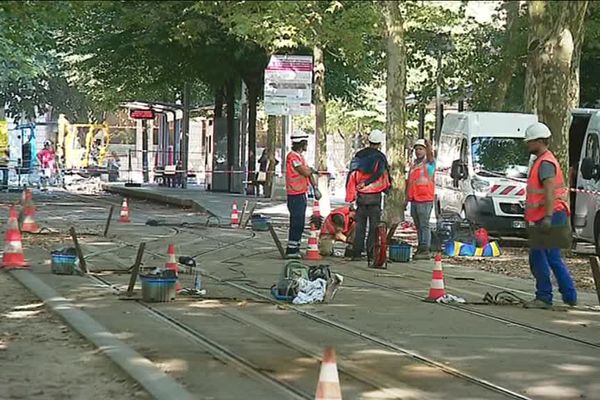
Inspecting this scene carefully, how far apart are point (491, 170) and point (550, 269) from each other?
Answer: 10.5 meters

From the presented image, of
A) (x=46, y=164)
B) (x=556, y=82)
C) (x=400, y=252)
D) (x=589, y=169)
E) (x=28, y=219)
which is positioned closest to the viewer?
(x=556, y=82)

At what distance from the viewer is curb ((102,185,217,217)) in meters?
34.1

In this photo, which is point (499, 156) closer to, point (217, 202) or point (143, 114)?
point (217, 202)

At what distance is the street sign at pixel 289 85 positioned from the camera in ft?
90.1

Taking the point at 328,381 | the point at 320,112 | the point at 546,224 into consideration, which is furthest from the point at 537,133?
the point at 320,112

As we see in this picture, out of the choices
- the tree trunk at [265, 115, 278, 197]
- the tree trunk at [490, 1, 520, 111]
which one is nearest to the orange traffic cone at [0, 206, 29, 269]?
the tree trunk at [490, 1, 520, 111]

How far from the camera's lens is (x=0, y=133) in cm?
5012

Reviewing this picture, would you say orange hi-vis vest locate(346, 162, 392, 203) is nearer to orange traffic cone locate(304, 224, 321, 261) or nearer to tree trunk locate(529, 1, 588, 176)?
orange traffic cone locate(304, 224, 321, 261)

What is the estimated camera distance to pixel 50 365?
9250 mm

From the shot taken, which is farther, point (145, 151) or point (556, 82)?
point (145, 151)

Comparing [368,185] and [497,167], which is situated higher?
[497,167]

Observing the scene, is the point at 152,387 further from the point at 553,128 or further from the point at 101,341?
the point at 553,128

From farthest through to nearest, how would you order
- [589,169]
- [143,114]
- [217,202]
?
[143,114] → [217,202] → [589,169]

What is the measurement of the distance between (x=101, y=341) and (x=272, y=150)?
29132 millimetres
